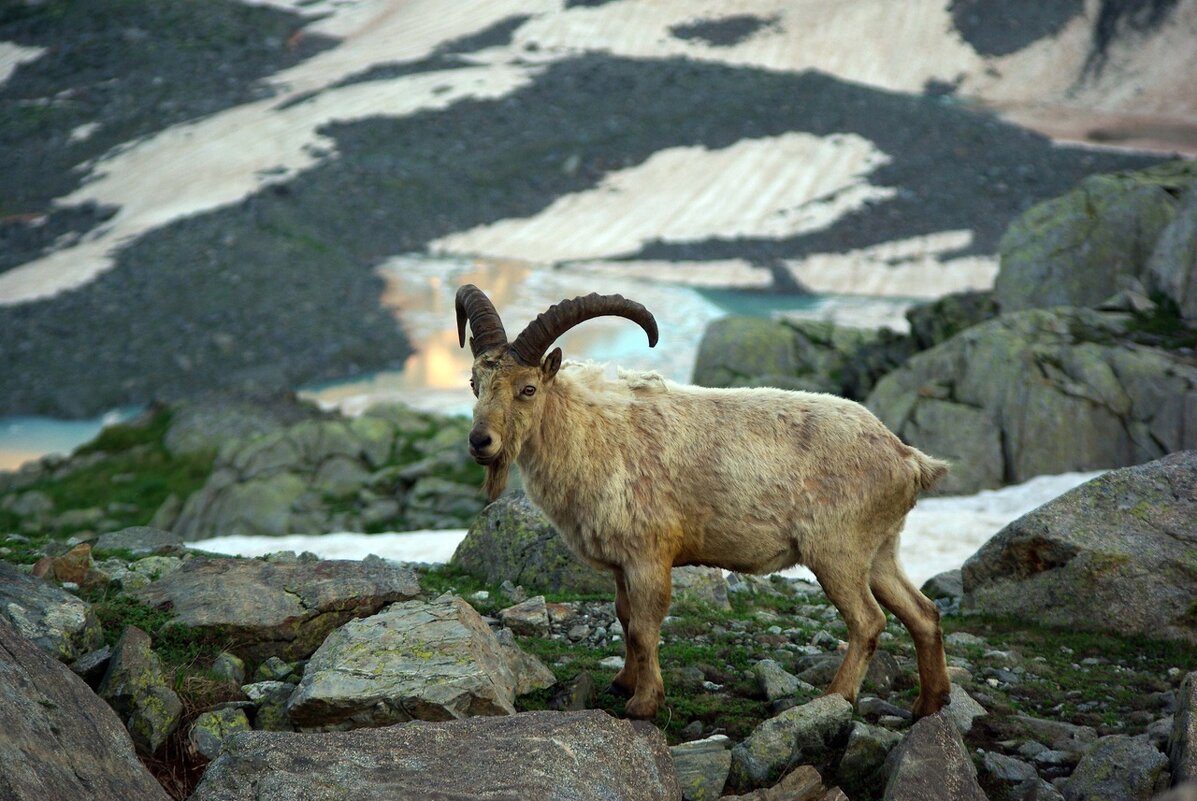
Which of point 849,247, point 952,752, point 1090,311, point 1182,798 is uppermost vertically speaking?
point 1182,798

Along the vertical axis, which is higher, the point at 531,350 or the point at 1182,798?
the point at 1182,798

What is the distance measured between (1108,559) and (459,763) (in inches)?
346

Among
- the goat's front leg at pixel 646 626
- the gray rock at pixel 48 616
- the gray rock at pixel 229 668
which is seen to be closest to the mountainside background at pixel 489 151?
the gray rock at pixel 48 616

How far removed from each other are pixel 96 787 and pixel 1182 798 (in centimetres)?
581

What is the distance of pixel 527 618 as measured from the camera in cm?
1083

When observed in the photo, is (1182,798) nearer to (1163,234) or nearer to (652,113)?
(1163,234)

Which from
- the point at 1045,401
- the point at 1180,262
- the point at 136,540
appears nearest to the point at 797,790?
the point at 136,540

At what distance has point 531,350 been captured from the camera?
29.3ft

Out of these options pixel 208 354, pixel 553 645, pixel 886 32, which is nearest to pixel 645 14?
pixel 886 32

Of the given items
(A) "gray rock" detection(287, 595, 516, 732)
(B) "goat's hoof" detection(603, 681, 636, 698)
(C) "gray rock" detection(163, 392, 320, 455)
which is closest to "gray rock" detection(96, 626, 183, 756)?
(A) "gray rock" detection(287, 595, 516, 732)

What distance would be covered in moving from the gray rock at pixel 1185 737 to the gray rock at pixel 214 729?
267 inches


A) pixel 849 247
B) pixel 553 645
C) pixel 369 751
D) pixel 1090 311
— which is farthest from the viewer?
pixel 849 247

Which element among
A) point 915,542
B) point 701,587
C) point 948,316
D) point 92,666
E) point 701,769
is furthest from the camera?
point 948,316

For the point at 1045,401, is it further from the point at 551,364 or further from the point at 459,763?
the point at 459,763
